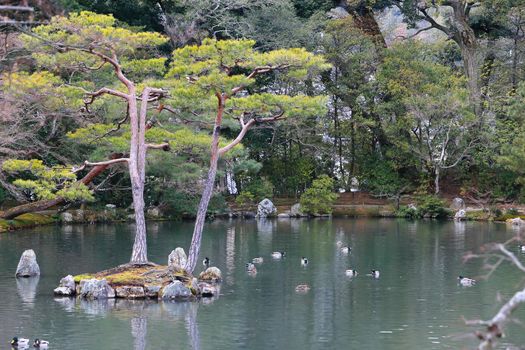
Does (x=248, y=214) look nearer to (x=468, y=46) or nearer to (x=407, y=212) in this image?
(x=407, y=212)

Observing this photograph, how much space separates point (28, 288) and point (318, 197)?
75.3 feet

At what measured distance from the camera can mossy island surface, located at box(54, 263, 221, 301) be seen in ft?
68.2

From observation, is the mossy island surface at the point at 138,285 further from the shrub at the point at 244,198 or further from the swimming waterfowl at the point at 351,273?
the shrub at the point at 244,198

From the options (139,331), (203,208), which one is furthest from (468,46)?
(139,331)

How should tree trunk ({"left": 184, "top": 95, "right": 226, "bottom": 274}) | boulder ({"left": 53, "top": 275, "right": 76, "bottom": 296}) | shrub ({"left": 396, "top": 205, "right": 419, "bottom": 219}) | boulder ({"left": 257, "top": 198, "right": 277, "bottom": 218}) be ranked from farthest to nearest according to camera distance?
boulder ({"left": 257, "top": 198, "right": 277, "bottom": 218})
shrub ({"left": 396, "top": 205, "right": 419, "bottom": 219})
tree trunk ({"left": 184, "top": 95, "right": 226, "bottom": 274})
boulder ({"left": 53, "top": 275, "right": 76, "bottom": 296})

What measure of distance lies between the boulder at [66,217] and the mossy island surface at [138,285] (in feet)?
57.3

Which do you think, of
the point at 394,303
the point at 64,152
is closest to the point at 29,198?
the point at 64,152

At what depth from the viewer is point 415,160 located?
151ft

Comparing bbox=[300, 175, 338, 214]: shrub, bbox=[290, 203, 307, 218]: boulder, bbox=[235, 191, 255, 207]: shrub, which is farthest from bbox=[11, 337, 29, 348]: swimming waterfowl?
bbox=[290, 203, 307, 218]: boulder

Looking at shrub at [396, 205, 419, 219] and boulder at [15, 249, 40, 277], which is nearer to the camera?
boulder at [15, 249, 40, 277]

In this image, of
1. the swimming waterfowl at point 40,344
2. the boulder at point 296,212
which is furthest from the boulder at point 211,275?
the boulder at point 296,212

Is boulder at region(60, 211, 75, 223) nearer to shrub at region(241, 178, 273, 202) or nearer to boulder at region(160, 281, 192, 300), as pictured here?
shrub at region(241, 178, 273, 202)

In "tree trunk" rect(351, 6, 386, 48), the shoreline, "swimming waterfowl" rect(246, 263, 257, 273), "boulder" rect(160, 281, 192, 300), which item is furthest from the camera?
"tree trunk" rect(351, 6, 386, 48)

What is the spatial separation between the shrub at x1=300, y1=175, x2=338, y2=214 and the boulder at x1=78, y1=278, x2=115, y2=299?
2330cm
